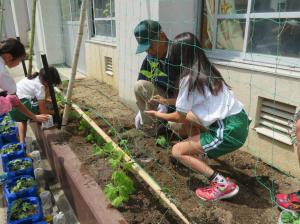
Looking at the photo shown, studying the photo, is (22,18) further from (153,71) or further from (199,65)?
(199,65)

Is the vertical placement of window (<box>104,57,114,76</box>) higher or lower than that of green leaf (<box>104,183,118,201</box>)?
higher

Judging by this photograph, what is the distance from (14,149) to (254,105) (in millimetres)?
2553

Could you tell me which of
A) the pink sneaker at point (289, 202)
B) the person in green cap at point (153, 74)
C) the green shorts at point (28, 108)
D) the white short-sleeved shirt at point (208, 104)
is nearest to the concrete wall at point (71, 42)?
the green shorts at point (28, 108)

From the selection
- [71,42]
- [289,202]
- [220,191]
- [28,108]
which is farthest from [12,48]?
[71,42]

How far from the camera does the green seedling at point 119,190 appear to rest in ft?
6.59

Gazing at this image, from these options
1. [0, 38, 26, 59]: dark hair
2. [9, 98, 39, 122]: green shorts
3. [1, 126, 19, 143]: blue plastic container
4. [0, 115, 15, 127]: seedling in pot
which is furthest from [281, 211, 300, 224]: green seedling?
[0, 115, 15, 127]: seedling in pot

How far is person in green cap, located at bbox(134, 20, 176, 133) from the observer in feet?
9.05

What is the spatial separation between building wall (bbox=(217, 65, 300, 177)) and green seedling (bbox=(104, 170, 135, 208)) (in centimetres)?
132

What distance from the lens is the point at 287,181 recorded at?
2.46 meters

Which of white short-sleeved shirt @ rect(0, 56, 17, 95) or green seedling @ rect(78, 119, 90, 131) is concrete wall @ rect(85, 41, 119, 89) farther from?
white short-sleeved shirt @ rect(0, 56, 17, 95)

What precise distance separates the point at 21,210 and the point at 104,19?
4383 millimetres

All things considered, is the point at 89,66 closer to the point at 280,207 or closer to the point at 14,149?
the point at 14,149

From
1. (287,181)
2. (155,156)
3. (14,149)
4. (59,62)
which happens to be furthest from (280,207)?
(59,62)

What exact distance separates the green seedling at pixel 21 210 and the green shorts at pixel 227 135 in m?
1.46
